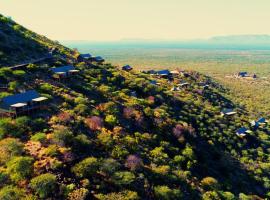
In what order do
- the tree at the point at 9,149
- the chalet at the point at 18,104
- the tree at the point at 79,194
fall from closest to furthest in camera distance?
the tree at the point at 79,194, the tree at the point at 9,149, the chalet at the point at 18,104

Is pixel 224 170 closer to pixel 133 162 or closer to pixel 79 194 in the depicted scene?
pixel 133 162

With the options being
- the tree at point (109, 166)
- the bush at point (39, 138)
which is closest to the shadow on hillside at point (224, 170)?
the tree at point (109, 166)

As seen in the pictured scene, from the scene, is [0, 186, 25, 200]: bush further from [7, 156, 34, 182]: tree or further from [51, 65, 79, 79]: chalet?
[51, 65, 79, 79]: chalet

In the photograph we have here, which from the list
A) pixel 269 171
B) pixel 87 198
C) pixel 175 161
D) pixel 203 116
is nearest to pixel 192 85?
pixel 203 116

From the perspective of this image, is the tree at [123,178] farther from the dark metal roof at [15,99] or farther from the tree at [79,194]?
the dark metal roof at [15,99]

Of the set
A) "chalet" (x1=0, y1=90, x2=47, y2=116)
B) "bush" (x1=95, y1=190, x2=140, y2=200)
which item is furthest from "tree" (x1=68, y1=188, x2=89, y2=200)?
"chalet" (x1=0, y1=90, x2=47, y2=116)

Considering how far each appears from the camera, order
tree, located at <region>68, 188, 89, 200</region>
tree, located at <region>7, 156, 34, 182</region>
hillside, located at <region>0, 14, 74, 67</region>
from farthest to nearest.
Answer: hillside, located at <region>0, 14, 74, 67</region>, tree, located at <region>7, 156, 34, 182</region>, tree, located at <region>68, 188, 89, 200</region>
